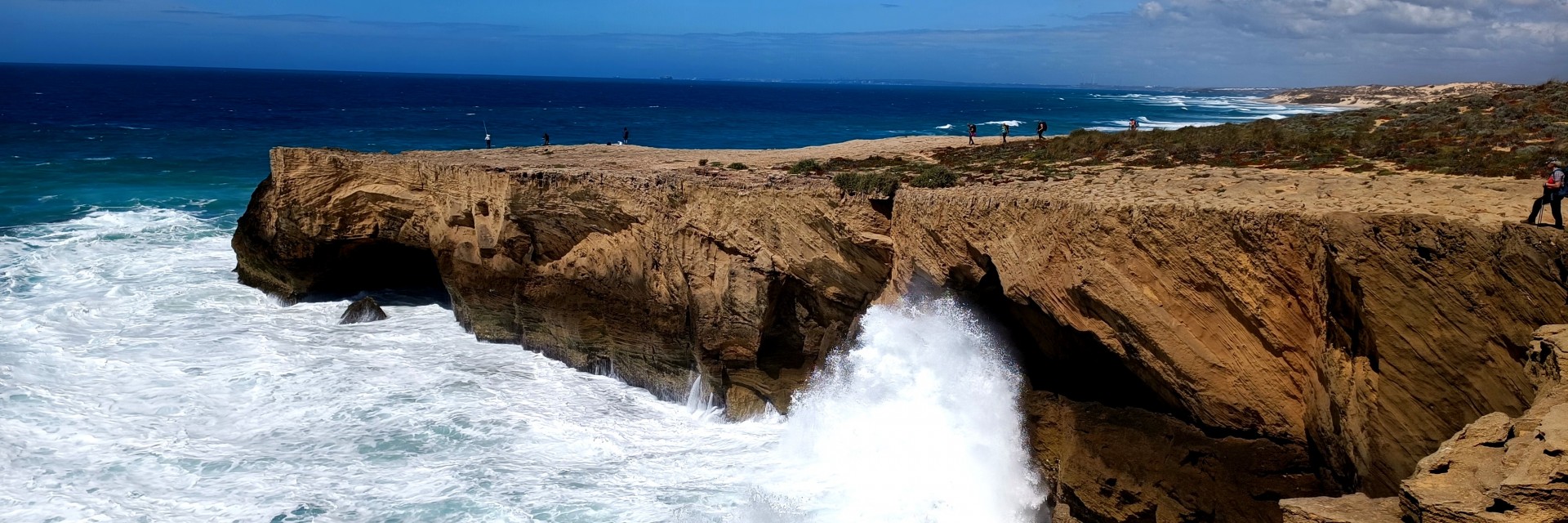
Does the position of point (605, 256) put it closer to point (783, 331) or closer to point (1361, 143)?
point (783, 331)

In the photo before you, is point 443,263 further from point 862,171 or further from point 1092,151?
point 1092,151

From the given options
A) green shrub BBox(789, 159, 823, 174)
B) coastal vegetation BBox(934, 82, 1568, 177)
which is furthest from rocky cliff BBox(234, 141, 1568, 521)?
coastal vegetation BBox(934, 82, 1568, 177)

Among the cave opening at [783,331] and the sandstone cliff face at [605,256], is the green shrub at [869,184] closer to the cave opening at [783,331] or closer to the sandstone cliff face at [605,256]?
the sandstone cliff face at [605,256]

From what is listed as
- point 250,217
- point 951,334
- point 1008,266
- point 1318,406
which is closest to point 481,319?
point 250,217

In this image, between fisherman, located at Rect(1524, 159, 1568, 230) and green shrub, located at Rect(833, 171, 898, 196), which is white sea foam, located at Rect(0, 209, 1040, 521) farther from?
fisherman, located at Rect(1524, 159, 1568, 230)

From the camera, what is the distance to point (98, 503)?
13375 millimetres

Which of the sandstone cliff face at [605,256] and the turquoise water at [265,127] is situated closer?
the sandstone cliff face at [605,256]

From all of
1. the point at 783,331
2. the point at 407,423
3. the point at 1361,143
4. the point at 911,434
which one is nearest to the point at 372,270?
the point at 407,423

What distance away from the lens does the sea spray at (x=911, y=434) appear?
13172 mm

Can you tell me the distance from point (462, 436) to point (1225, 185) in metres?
11.8

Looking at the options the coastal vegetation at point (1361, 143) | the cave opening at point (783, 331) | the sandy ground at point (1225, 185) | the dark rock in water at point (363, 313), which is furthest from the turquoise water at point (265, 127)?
the coastal vegetation at point (1361, 143)

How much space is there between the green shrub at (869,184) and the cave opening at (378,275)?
40.9 feet

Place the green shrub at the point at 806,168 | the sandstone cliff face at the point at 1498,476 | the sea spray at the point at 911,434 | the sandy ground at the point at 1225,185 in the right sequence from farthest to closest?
the green shrub at the point at 806,168
the sea spray at the point at 911,434
the sandy ground at the point at 1225,185
the sandstone cliff face at the point at 1498,476

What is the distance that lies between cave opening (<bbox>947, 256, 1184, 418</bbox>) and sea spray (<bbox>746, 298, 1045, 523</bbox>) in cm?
31
